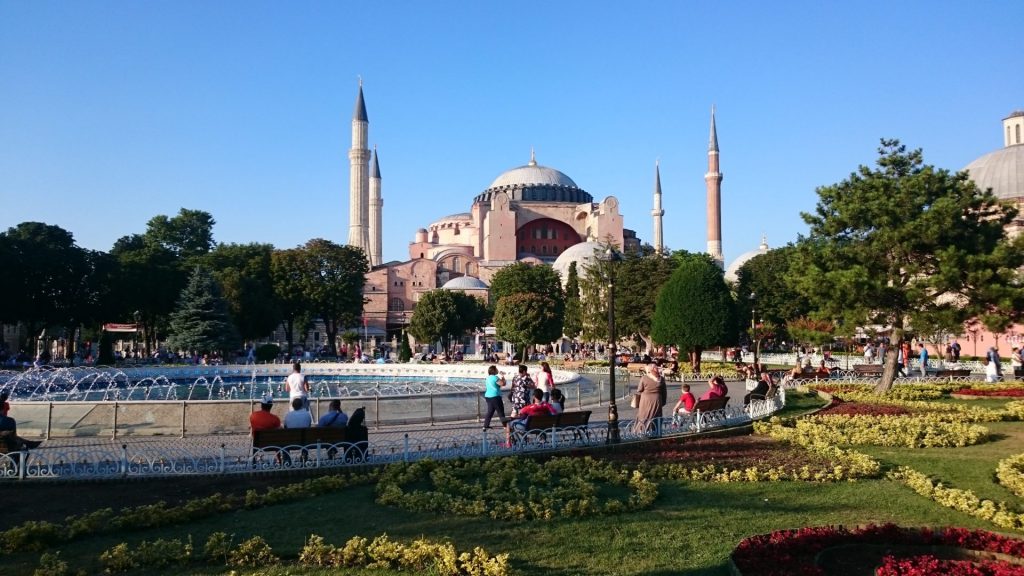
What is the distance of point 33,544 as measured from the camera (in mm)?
5609

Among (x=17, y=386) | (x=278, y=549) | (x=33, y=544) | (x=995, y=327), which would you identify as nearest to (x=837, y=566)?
(x=278, y=549)

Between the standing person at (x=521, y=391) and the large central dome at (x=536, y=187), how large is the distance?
5969 cm

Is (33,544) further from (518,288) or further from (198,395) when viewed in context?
(518,288)

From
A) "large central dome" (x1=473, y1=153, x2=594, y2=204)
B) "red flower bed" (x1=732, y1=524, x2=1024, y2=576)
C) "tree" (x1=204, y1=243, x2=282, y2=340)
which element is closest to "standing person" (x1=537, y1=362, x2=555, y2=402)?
"red flower bed" (x1=732, y1=524, x2=1024, y2=576)

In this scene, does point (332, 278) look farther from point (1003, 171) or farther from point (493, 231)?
point (1003, 171)

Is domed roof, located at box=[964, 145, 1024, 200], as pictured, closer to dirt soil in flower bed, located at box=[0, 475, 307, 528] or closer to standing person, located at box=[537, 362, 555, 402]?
standing person, located at box=[537, 362, 555, 402]

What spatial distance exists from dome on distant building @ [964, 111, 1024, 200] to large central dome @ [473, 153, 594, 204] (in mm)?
33157

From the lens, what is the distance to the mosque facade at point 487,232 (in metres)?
58.2

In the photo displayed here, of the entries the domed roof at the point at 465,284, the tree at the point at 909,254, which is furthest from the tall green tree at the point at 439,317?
the tree at the point at 909,254

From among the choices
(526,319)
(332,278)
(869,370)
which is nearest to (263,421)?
(869,370)

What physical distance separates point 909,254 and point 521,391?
348 inches

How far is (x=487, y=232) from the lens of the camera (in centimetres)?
6575

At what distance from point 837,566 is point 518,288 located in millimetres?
39078

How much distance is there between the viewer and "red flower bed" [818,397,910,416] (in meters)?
12.0
